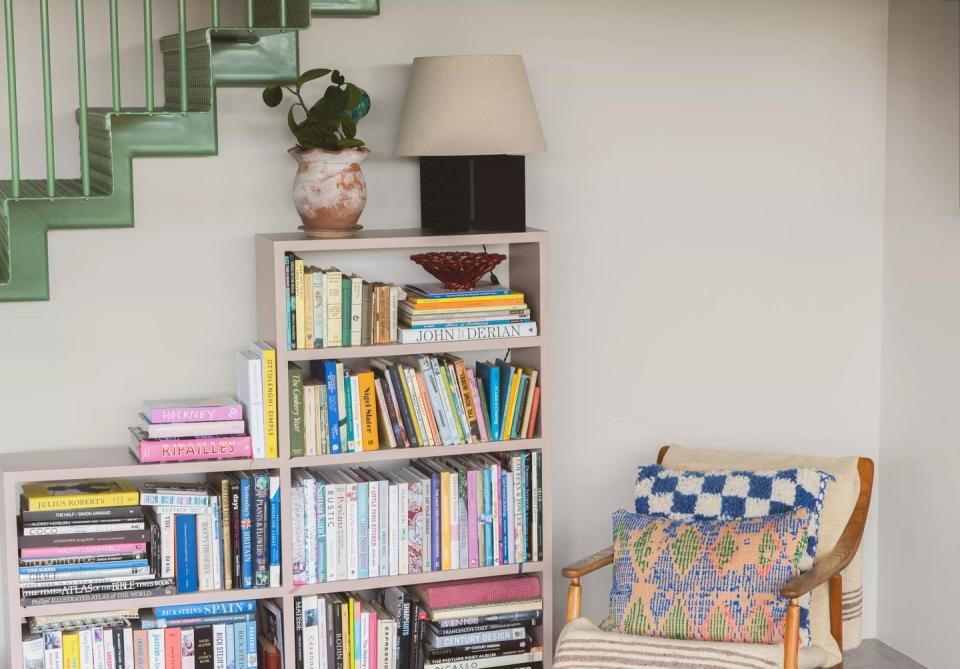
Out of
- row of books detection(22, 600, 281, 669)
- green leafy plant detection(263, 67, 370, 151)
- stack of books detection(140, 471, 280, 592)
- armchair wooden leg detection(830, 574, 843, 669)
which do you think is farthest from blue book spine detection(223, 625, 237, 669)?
armchair wooden leg detection(830, 574, 843, 669)

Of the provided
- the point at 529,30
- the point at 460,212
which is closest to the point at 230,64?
the point at 460,212

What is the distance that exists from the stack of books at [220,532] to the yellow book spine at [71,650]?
0.26m

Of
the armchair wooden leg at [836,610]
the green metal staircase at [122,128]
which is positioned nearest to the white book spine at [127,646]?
the green metal staircase at [122,128]

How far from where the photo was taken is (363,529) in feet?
10.8

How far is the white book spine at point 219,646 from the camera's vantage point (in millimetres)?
3193

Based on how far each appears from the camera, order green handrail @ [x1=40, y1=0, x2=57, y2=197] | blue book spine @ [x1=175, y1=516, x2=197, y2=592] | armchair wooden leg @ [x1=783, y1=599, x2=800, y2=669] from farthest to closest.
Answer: blue book spine @ [x1=175, y1=516, x2=197, y2=592] → armchair wooden leg @ [x1=783, y1=599, x2=800, y2=669] → green handrail @ [x1=40, y1=0, x2=57, y2=197]

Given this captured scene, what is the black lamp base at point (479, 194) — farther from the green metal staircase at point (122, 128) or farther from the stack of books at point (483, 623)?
the stack of books at point (483, 623)

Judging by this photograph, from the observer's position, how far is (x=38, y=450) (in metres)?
A: 3.32

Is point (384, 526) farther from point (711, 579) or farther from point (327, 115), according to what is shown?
point (327, 115)

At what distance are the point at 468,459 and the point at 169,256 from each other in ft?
3.23

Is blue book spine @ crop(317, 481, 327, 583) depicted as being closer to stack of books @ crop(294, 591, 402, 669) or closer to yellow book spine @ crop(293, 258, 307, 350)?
stack of books @ crop(294, 591, 402, 669)

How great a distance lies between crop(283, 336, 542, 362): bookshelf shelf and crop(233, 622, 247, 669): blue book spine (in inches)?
27.7

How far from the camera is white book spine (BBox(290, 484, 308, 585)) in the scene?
10.6ft

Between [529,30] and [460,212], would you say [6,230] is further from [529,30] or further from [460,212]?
[529,30]
